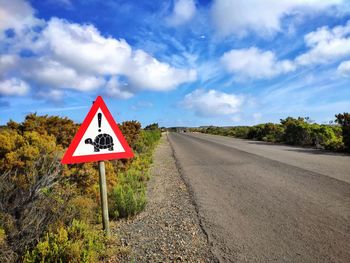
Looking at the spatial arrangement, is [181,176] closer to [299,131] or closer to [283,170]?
[283,170]

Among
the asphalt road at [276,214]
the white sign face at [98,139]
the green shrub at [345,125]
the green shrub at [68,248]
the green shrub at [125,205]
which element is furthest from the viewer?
the green shrub at [345,125]

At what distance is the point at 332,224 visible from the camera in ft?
17.3

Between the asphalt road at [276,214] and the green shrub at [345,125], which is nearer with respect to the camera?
the asphalt road at [276,214]

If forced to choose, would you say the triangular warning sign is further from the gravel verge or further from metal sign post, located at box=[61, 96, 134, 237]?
the gravel verge

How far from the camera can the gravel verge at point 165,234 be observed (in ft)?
14.0

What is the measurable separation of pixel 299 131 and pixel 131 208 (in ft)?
78.8

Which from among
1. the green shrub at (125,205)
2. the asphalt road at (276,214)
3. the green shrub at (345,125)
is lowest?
the asphalt road at (276,214)

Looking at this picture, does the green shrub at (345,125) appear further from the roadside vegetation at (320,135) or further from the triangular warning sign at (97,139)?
the triangular warning sign at (97,139)

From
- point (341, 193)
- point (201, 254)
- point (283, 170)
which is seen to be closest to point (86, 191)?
point (201, 254)

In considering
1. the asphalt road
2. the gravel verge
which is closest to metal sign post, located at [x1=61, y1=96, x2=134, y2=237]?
the gravel verge

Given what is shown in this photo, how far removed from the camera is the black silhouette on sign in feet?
14.7

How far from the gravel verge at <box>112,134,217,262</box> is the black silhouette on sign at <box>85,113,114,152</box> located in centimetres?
151

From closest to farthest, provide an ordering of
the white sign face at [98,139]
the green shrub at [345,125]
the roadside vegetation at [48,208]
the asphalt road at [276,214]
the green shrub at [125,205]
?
the roadside vegetation at [48,208] → the asphalt road at [276,214] → the white sign face at [98,139] → the green shrub at [125,205] → the green shrub at [345,125]

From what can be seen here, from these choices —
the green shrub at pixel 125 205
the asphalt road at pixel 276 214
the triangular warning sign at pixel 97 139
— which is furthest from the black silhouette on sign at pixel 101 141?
the asphalt road at pixel 276 214
